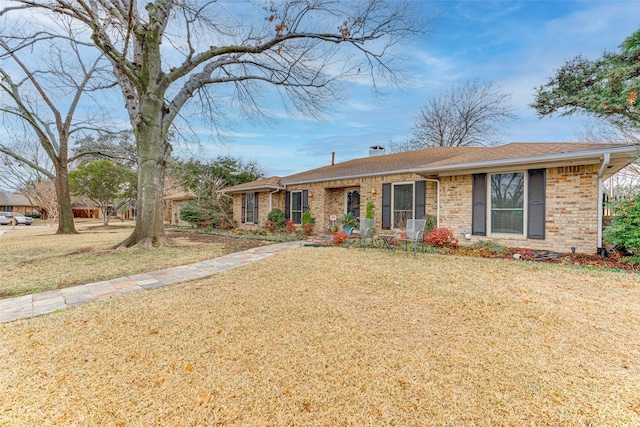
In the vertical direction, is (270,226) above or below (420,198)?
below

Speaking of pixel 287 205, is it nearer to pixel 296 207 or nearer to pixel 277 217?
pixel 296 207

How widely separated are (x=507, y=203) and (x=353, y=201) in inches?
226

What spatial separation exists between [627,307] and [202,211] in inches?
684

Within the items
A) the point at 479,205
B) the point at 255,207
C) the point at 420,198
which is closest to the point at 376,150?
the point at 420,198

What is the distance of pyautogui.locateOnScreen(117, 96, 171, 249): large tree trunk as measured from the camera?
843 centimetres

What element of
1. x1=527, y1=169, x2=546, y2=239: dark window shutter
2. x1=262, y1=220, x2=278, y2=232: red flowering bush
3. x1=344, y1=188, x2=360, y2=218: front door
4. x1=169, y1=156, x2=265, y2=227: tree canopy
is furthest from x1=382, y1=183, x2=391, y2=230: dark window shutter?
x1=169, y1=156, x2=265, y2=227: tree canopy

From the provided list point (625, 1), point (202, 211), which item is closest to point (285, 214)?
point (202, 211)

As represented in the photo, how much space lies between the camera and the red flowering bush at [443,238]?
8.06 meters

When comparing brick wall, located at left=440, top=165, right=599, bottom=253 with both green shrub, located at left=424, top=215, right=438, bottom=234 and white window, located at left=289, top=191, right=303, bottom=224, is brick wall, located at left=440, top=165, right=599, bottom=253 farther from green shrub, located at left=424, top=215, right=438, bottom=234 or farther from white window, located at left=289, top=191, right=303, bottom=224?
white window, located at left=289, top=191, right=303, bottom=224

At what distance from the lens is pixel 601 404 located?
1.95 meters

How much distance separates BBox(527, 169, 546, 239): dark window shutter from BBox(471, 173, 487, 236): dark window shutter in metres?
1.05

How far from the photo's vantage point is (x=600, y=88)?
8.94 meters

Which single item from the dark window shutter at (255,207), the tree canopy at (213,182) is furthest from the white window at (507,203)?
the tree canopy at (213,182)

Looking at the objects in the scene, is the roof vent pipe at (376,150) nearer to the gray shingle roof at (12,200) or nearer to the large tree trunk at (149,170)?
the large tree trunk at (149,170)
